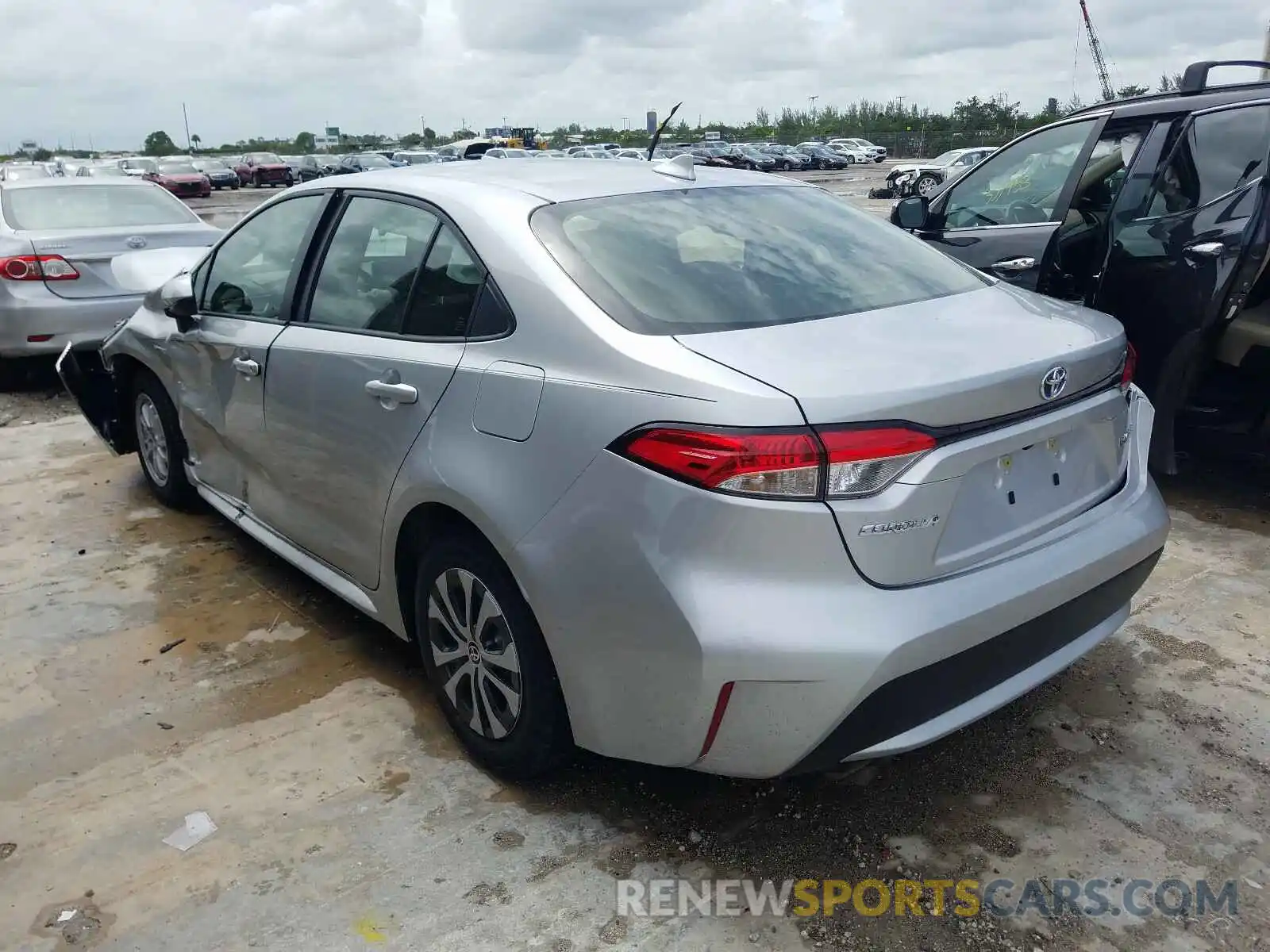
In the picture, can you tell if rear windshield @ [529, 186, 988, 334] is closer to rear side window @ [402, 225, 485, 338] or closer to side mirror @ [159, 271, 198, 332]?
rear side window @ [402, 225, 485, 338]

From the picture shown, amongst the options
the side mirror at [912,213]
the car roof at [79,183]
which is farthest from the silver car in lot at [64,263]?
the side mirror at [912,213]

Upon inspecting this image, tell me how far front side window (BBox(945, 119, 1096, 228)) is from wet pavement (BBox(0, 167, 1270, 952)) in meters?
2.34

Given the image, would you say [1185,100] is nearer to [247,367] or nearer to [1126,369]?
A: [1126,369]

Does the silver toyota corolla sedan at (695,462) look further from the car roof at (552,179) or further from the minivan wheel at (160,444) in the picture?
the minivan wheel at (160,444)

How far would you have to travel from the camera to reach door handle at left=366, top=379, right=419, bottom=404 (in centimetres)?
279

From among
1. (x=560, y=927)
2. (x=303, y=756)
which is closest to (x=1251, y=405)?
(x=560, y=927)

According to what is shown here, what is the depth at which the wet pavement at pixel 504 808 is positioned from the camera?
7.52 feet

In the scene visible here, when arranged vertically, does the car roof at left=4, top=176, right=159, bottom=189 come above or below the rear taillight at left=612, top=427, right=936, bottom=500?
above

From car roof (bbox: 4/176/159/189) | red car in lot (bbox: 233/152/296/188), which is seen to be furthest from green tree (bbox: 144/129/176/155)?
car roof (bbox: 4/176/159/189)

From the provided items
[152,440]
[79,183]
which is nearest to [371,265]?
[152,440]

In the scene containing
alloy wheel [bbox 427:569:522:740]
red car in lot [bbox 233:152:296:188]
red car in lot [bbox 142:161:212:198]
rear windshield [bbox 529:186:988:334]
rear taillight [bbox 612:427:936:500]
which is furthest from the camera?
red car in lot [bbox 233:152:296:188]

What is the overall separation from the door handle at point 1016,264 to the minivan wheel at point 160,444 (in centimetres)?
395

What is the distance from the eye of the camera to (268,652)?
3637 millimetres

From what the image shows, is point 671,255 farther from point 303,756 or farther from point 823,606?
point 303,756
